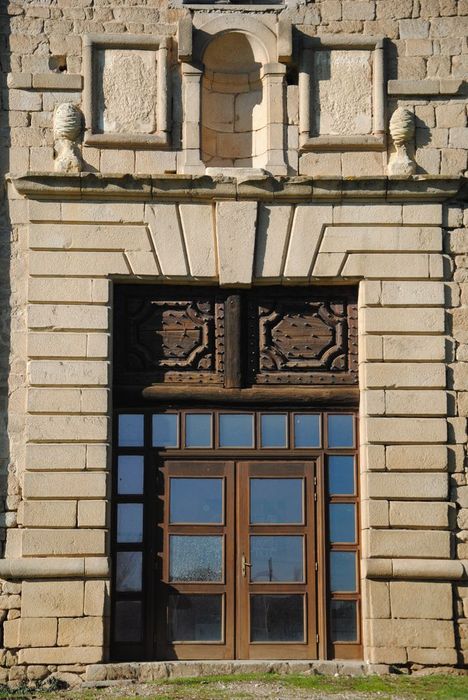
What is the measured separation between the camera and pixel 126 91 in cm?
1098

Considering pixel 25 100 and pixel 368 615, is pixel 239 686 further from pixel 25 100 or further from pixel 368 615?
pixel 25 100

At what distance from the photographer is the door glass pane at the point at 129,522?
10531mm

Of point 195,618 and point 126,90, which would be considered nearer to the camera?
point 195,618

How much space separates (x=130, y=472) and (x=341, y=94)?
385 centimetres

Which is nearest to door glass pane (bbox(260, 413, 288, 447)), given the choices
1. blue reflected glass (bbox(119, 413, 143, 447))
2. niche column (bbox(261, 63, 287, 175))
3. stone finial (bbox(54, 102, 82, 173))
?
blue reflected glass (bbox(119, 413, 143, 447))

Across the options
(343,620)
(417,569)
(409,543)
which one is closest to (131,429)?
(343,620)

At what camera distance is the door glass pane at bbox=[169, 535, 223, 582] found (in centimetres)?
1050

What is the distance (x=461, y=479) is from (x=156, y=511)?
2.61 meters

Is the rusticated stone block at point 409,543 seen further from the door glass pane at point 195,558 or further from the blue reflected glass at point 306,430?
the door glass pane at point 195,558

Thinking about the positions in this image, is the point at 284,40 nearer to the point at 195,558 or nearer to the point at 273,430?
the point at 273,430

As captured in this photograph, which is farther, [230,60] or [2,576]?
[230,60]

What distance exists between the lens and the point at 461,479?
34.4ft

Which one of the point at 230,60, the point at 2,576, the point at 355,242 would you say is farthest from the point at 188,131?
the point at 2,576

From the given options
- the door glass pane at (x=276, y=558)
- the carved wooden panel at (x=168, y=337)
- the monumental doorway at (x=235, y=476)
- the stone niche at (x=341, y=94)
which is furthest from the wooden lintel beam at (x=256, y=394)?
the stone niche at (x=341, y=94)
